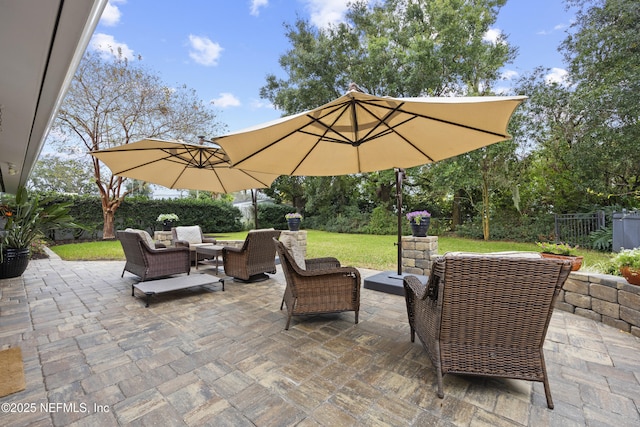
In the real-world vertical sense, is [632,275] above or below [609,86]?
below

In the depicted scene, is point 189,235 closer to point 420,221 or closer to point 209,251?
point 209,251

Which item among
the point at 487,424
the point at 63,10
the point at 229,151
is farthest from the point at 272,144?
the point at 487,424

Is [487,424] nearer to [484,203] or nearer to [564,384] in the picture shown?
[564,384]

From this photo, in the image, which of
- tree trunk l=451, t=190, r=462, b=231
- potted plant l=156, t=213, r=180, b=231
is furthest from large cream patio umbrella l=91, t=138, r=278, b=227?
tree trunk l=451, t=190, r=462, b=231

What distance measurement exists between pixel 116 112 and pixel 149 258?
31.7 ft

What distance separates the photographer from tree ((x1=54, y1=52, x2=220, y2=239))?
10414mm

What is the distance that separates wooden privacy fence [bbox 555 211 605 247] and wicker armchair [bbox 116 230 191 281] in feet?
34.4

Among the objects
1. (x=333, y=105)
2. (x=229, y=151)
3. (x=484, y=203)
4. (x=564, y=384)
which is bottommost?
(x=564, y=384)

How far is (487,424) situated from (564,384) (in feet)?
2.75

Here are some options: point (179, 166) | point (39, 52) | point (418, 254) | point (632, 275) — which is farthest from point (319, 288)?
point (179, 166)

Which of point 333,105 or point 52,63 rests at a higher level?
point 52,63

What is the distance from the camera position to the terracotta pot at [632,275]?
2.71 meters

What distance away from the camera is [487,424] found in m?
1.60

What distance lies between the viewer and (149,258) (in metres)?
4.53
